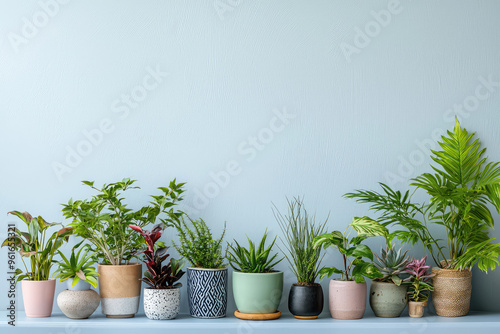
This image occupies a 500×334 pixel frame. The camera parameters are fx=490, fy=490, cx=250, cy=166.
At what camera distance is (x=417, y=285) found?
1.66 m

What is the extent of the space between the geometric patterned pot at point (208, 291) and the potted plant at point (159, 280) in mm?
54

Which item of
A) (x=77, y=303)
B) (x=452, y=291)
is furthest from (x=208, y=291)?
(x=452, y=291)

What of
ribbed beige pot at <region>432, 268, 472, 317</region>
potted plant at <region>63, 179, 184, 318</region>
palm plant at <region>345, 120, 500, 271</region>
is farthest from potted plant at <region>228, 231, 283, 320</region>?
ribbed beige pot at <region>432, 268, 472, 317</region>

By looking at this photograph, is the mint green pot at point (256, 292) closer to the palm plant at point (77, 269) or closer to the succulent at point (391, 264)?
the succulent at point (391, 264)

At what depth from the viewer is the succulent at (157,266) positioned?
166cm

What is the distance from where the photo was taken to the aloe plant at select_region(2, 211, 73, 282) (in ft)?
5.51

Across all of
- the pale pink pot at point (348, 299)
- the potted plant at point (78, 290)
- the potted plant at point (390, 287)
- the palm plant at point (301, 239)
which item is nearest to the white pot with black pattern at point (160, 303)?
the potted plant at point (78, 290)

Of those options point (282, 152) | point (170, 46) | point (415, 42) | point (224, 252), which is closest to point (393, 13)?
point (415, 42)

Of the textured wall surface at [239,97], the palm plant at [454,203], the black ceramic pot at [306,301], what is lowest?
the black ceramic pot at [306,301]

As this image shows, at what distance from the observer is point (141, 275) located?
1723 millimetres

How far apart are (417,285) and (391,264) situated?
107mm

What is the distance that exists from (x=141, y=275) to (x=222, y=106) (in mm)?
679

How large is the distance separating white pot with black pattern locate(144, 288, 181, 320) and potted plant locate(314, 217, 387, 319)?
51 cm

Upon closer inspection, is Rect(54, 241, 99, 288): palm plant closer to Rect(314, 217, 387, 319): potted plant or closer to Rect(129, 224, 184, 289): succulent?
Rect(129, 224, 184, 289): succulent
